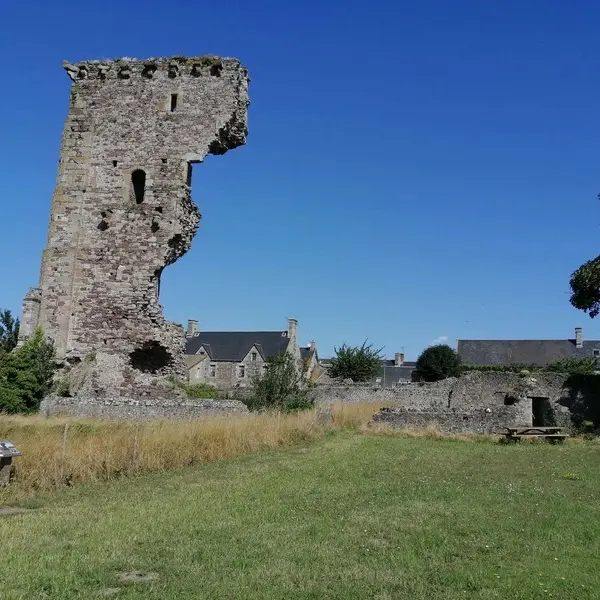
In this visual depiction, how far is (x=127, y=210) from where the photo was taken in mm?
19469

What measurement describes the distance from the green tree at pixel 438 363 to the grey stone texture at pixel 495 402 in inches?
469

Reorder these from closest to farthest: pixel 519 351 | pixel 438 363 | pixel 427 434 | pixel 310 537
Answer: pixel 310 537 → pixel 427 434 → pixel 438 363 → pixel 519 351

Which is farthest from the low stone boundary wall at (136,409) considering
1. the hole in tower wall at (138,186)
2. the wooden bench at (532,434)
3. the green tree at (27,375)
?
the wooden bench at (532,434)

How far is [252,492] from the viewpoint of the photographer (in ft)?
28.2

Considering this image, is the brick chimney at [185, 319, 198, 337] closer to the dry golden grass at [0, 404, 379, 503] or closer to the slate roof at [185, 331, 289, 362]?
the slate roof at [185, 331, 289, 362]

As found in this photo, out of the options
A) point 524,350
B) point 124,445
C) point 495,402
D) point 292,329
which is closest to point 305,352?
point 292,329

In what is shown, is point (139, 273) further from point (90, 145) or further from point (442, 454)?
point (442, 454)

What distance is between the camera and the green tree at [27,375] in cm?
1772

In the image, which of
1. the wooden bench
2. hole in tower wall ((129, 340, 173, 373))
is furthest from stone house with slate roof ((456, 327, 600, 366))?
hole in tower wall ((129, 340, 173, 373))

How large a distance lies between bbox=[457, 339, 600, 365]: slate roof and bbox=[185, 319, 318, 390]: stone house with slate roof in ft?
47.4

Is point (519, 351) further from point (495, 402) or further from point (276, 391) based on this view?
point (276, 391)

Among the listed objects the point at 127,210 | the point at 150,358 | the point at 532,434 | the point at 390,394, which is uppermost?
the point at 127,210

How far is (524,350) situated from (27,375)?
44.6 metres

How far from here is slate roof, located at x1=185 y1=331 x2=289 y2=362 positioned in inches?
2056
